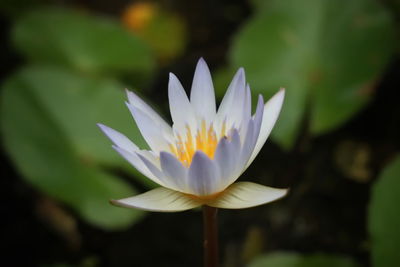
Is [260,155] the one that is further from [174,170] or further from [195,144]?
[174,170]

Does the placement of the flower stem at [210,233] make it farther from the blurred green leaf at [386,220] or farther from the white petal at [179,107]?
the blurred green leaf at [386,220]

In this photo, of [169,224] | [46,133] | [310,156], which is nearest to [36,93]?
[46,133]

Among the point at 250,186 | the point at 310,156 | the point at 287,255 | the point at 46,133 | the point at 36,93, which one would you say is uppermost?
the point at 36,93

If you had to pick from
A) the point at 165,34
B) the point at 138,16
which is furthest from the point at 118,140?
the point at 138,16

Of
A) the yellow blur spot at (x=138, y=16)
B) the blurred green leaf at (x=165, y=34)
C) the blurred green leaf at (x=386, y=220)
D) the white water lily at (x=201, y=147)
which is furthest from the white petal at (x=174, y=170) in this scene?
the yellow blur spot at (x=138, y=16)

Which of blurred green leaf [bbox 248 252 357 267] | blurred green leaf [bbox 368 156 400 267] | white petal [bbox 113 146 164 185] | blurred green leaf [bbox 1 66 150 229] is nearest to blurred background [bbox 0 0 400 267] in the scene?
blurred green leaf [bbox 1 66 150 229]

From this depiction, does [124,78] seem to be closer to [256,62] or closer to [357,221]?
[256,62]
